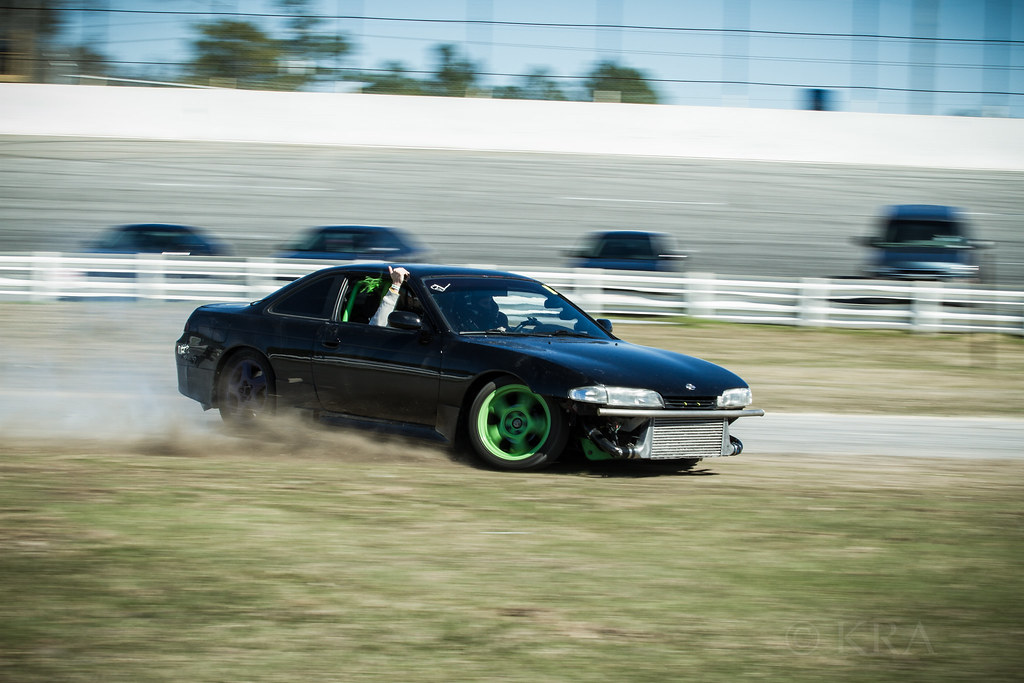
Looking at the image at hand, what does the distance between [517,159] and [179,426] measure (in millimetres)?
24172

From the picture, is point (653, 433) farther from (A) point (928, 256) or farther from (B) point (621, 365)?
(A) point (928, 256)

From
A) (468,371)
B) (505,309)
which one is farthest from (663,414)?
(505,309)

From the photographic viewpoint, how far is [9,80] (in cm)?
3189

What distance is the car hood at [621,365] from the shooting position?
657cm

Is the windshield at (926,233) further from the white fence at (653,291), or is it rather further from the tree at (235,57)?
the tree at (235,57)

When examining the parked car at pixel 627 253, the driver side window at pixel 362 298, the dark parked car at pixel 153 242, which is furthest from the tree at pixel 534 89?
the driver side window at pixel 362 298

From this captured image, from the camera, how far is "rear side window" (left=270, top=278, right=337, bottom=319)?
7.72m

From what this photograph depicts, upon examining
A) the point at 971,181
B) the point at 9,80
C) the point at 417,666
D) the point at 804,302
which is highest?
the point at 9,80

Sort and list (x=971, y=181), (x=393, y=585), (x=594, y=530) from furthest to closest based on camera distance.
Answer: (x=971, y=181) < (x=594, y=530) < (x=393, y=585)

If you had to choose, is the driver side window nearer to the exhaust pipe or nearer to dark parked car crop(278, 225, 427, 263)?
the exhaust pipe

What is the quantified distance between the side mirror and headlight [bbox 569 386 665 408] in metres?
1.24

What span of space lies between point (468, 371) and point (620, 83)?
26.5 m

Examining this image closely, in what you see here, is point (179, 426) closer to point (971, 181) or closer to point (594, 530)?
point (594, 530)

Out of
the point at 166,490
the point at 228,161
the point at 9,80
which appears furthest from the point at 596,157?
the point at 166,490
